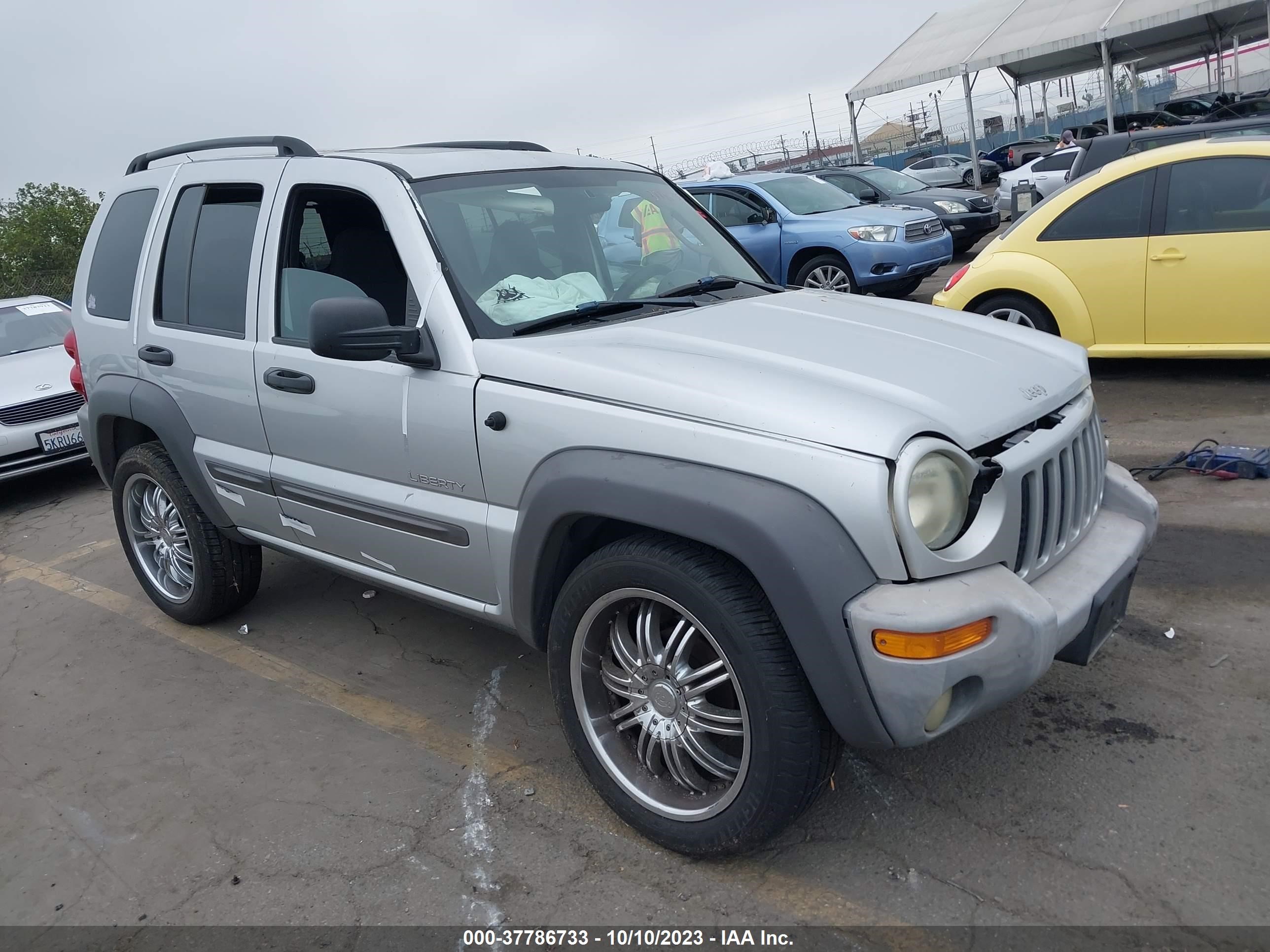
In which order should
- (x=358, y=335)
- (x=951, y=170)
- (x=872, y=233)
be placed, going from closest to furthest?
(x=358, y=335), (x=872, y=233), (x=951, y=170)

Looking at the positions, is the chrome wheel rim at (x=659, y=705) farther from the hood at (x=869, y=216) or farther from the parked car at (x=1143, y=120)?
the parked car at (x=1143, y=120)

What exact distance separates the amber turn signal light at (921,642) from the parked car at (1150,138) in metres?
6.20

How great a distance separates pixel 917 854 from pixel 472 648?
7.19 feet

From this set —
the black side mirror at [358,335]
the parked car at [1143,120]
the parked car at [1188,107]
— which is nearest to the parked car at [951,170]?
the parked car at [1143,120]

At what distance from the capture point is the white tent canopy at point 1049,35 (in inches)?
821

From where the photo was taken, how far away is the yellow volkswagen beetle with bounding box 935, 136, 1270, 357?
20.3 ft

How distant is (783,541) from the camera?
2344 millimetres

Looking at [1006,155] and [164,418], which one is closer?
[164,418]

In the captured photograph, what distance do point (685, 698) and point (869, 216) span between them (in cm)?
913

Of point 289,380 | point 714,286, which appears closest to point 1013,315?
point 714,286

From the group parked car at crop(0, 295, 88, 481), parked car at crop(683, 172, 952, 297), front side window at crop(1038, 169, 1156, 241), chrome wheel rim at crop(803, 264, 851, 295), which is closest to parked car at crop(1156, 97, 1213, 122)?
parked car at crop(683, 172, 952, 297)

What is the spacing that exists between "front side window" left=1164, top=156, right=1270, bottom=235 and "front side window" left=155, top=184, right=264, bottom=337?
5.61 m

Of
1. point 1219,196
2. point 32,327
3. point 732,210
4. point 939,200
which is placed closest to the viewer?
point 1219,196

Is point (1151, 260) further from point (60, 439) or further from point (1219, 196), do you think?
point (60, 439)
